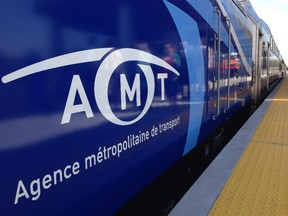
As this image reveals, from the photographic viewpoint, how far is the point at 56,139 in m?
1.37

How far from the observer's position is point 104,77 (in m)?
1.72

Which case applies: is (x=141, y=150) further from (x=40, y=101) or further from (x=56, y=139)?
(x=40, y=101)

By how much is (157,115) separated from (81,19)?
110cm

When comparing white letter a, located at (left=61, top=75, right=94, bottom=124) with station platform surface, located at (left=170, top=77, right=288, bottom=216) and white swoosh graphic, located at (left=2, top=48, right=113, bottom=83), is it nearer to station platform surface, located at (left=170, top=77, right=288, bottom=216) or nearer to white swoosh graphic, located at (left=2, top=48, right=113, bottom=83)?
white swoosh graphic, located at (left=2, top=48, right=113, bottom=83)

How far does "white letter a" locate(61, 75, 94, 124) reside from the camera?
1.42 m

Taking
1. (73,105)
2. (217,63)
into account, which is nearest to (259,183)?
(217,63)

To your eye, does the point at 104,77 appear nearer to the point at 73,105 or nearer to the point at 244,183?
the point at 73,105

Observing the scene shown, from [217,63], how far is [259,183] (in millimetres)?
1876

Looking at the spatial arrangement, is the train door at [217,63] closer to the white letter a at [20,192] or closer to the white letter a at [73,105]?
the white letter a at [73,105]

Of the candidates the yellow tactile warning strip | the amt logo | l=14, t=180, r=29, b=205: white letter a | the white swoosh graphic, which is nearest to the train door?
the yellow tactile warning strip

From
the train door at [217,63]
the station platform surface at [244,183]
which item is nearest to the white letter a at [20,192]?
the station platform surface at [244,183]

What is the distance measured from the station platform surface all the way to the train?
0.39 metres

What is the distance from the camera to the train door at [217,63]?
388 cm

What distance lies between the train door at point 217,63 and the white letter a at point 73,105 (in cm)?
252
